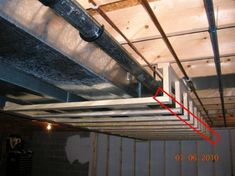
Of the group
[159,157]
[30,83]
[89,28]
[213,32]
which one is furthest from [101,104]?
[159,157]

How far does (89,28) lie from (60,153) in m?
6.84

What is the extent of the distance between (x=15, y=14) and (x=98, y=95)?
44.8 inches

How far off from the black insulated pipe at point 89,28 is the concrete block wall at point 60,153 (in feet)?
19.0

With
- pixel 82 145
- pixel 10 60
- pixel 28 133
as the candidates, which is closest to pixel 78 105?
pixel 10 60

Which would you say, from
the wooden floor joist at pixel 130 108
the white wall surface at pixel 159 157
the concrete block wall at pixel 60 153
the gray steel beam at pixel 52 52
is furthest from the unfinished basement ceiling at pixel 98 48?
the concrete block wall at pixel 60 153

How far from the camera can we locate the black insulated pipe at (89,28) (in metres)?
0.90

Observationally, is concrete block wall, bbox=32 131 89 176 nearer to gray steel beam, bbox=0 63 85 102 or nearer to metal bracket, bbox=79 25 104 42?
gray steel beam, bbox=0 63 85 102

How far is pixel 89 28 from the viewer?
105 centimetres

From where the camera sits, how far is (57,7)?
0.89 metres

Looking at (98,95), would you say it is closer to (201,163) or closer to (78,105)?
(78,105)

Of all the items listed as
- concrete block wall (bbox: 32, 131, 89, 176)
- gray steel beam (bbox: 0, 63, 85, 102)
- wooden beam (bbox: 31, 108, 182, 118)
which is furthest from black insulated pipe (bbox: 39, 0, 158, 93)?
concrete block wall (bbox: 32, 131, 89, 176)

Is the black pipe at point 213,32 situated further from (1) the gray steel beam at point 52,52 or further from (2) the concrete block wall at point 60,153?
(2) the concrete block wall at point 60,153

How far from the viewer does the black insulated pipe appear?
90cm

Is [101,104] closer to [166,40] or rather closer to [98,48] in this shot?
[98,48]
